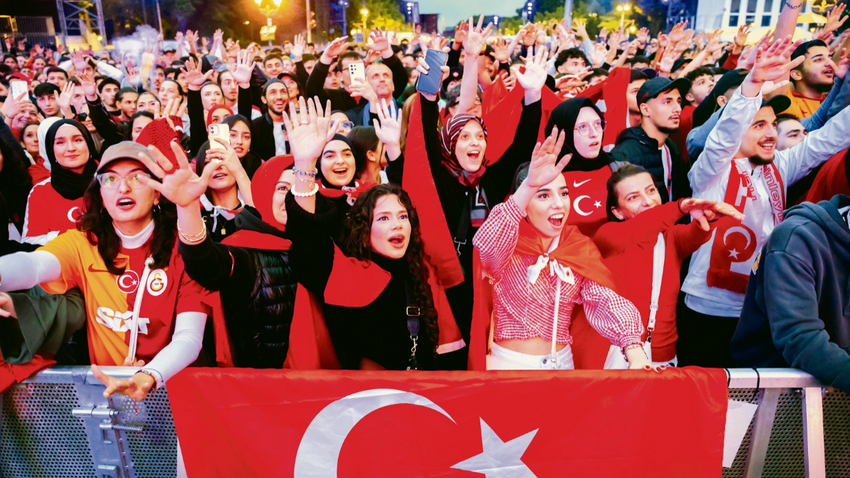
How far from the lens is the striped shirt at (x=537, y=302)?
2496 millimetres

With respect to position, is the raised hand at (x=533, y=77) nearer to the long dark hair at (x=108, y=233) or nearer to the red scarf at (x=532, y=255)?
the red scarf at (x=532, y=255)

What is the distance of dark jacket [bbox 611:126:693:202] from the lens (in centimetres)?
401

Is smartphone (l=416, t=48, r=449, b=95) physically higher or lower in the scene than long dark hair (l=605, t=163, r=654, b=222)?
higher

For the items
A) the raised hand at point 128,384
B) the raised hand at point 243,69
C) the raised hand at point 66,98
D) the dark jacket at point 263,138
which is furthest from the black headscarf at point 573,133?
the raised hand at point 66,98

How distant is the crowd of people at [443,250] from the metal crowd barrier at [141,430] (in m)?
0.14

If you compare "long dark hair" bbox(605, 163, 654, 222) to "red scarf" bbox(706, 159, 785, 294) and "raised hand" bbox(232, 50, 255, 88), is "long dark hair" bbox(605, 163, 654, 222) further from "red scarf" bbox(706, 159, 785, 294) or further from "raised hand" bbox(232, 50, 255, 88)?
"raised hand" bbox(232, 50, 255, 88)

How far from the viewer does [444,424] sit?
2174mm

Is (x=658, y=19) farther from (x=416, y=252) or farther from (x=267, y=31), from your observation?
(x=416, y=252)

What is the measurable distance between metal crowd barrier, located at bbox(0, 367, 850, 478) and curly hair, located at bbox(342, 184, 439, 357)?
1037mm

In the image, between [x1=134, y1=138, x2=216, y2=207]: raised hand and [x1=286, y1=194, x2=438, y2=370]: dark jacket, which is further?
[x1=286, y1=194, x2=438, y2=370]: dark jacket

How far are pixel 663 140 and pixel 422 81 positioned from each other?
208 centimetres

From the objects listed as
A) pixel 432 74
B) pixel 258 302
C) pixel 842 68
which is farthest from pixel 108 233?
pixel 842 68

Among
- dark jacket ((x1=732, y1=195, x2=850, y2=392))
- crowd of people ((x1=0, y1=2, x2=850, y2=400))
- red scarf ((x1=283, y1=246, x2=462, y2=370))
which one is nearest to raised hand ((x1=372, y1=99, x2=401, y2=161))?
crowd of people ((x1=0, y1=2, x2=850, y2=400))

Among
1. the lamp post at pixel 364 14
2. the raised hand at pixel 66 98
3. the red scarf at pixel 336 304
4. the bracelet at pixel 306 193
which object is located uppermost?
the lamp post at pixel 364 14
